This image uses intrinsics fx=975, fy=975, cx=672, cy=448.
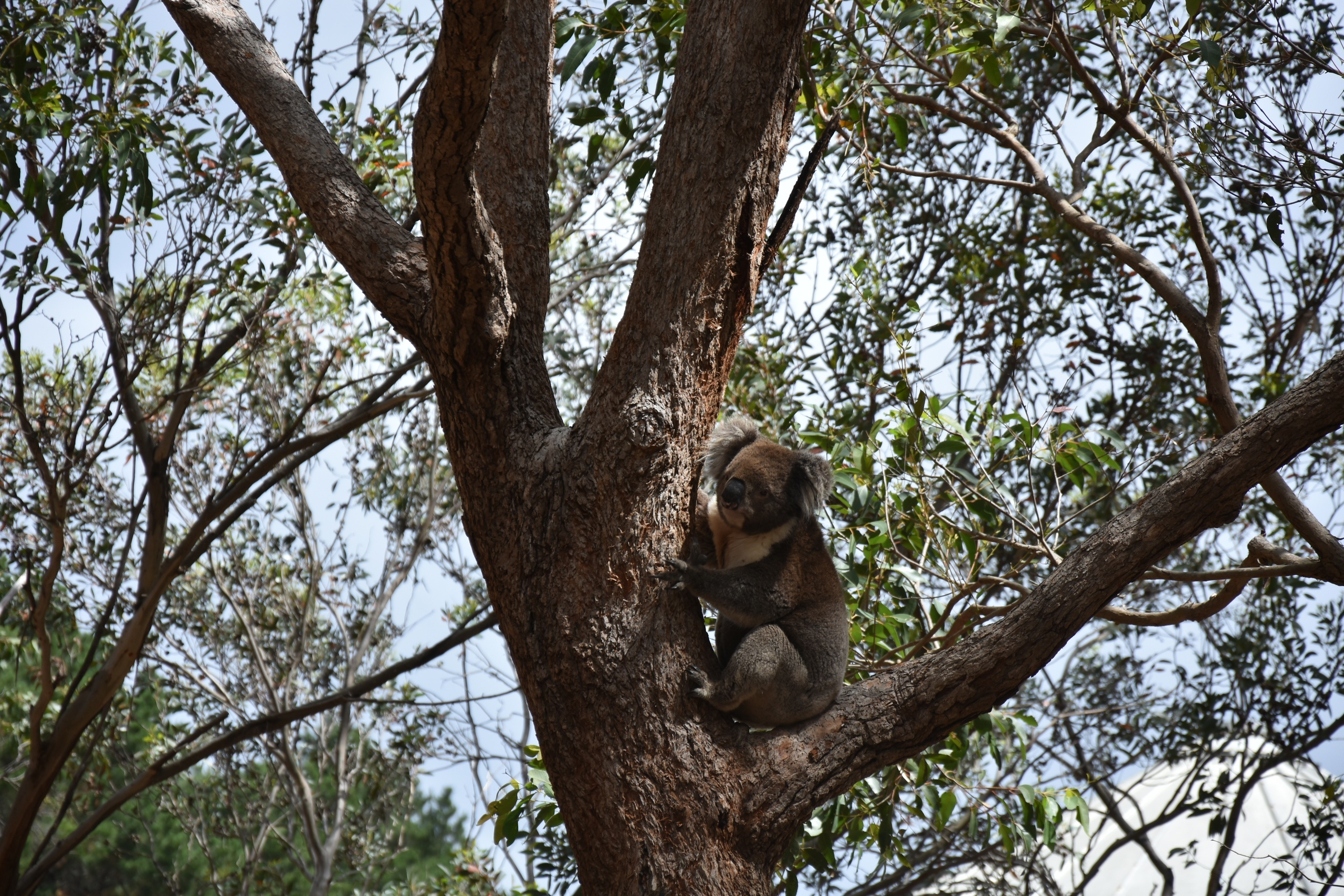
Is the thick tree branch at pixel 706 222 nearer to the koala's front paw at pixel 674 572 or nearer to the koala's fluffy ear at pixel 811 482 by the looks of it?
the koala's front paw at pixel 674 572

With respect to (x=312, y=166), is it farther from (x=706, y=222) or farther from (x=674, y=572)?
(x=674, y=572)

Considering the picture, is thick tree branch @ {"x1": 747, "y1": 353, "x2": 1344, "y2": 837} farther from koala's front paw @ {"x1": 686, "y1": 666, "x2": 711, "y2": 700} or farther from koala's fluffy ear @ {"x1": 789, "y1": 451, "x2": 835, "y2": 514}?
koala's fluffy ear @ {"x1": 789, "y1": 451, "x2": 835, "y2": 514}

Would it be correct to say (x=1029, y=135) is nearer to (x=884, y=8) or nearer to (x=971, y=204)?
(x=971, y=204)

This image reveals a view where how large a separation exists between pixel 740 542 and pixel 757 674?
2.09 feet

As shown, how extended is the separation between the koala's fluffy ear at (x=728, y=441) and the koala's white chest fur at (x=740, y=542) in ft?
0.97

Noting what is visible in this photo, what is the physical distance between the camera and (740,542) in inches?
128

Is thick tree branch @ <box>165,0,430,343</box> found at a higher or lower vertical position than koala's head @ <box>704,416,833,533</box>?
higher

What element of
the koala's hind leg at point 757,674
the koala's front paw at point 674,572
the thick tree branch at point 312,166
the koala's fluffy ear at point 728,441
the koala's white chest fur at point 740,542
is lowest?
the koala's hind leg at point 757,674

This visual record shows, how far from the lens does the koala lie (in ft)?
9.17

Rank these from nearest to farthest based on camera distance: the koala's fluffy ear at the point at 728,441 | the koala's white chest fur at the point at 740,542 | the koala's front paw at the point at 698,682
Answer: the koala's front paw at the point at 698,682 < the koala's white chest fur at the point at 740,542 < the koala's fluffy ear at the point at 728,441

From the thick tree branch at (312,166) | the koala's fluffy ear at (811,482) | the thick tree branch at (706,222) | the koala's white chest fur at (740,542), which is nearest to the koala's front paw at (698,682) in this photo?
the thick tree branch at (706,222)

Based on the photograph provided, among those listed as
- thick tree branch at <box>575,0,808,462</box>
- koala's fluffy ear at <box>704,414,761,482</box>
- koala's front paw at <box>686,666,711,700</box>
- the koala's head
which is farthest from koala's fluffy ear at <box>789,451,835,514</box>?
koala's front paw at <box>686,666,711,700</box>

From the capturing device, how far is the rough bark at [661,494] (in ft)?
7.30

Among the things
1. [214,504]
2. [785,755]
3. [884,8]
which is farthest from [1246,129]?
[214,504]
